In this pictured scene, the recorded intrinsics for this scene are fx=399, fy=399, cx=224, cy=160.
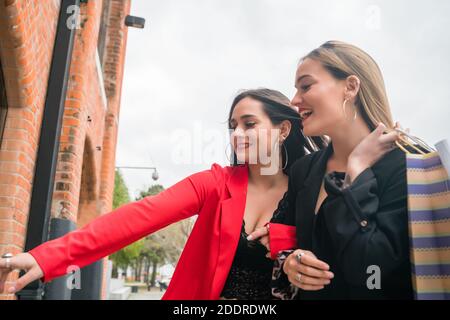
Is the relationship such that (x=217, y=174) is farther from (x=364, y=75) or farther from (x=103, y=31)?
(x=103, y=31)

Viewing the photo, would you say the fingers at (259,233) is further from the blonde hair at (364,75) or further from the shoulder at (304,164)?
the blonde hair at (364,75)

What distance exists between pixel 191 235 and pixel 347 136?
0.75 meters

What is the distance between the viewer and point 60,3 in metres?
3.59

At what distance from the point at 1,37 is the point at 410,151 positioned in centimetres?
257

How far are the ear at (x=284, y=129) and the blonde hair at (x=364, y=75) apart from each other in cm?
42

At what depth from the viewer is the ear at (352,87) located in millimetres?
1447

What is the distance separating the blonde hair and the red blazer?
20.0 inches

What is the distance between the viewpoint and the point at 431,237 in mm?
1138

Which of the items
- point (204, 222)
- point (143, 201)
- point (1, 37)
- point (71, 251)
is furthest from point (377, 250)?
point (1, 37)

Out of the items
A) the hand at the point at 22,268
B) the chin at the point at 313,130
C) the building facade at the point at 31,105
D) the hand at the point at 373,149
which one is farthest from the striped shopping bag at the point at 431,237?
the building facade at the point at 31,105

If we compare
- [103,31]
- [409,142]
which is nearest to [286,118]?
[409,142]

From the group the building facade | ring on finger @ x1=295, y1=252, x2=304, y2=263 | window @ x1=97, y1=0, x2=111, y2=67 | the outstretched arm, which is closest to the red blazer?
the outstretched arm

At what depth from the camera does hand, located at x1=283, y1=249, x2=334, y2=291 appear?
1.24 meters
